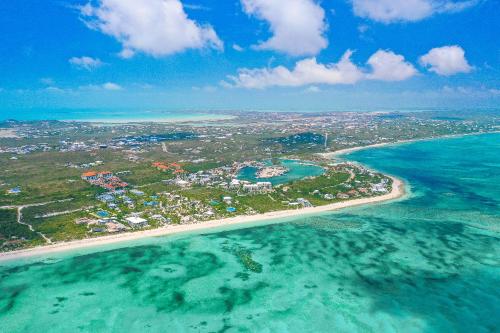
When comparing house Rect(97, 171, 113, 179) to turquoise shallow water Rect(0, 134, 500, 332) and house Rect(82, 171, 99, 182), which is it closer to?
house Rect(82, 171, 99, 182)

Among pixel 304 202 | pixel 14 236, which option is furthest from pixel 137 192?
pixel 304 202

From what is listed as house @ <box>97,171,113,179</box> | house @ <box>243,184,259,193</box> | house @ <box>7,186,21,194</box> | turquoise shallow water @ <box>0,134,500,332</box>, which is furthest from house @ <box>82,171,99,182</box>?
turquoise shallow water @ <box>0,134,500,332</box>

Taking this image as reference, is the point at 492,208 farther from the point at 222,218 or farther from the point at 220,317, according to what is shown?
the point at 220,317

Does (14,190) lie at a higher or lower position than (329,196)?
higher

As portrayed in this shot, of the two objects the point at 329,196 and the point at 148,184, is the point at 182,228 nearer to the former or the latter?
the point at 148,184

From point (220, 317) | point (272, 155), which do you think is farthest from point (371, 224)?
point (272, 155)

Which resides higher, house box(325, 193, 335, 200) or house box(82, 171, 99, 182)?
house box(82, 171, 99, 182)
